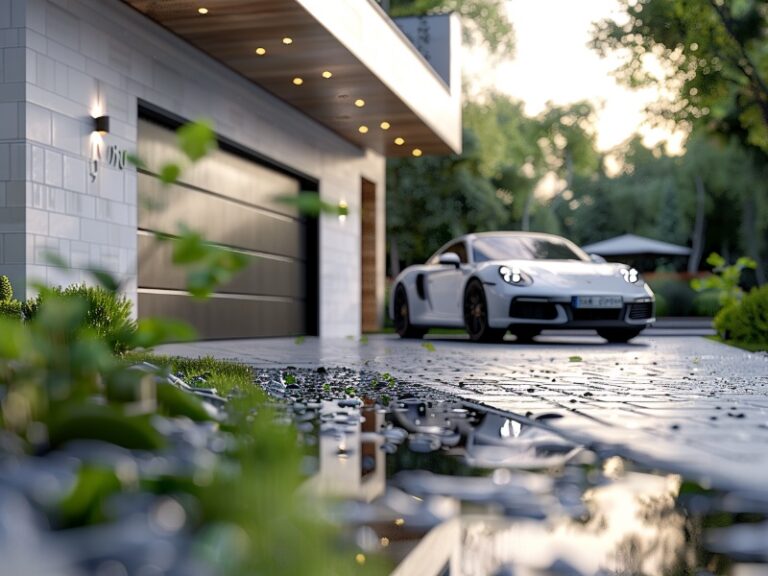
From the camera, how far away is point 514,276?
433 inches

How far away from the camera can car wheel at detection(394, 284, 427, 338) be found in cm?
1351

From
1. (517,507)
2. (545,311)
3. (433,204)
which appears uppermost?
(433,204)

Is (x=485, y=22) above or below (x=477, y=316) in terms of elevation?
above

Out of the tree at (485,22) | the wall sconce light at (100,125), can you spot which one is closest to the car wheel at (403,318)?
the wall sconce light at (100,125)

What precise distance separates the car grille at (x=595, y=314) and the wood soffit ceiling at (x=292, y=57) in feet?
13.1

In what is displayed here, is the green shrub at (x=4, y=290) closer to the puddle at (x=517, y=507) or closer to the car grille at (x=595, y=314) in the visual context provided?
the puddle at (x=517, y=507)

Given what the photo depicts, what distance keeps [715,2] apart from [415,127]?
544 cm

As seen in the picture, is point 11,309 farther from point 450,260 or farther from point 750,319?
point 750,319

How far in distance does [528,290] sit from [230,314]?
4.31 m

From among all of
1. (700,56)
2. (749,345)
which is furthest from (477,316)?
(700,56)

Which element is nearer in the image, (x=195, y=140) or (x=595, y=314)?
(x=195, y=140)

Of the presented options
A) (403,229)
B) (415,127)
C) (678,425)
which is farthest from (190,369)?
(403,229)

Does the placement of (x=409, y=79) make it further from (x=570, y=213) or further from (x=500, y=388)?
(x=570, y=213)

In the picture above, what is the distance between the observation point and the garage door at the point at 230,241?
10.9 metres
